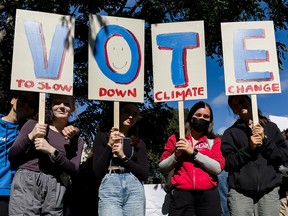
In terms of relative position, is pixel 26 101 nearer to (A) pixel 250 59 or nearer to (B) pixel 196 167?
(B) pixel 196 167

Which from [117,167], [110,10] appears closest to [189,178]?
[117,167]

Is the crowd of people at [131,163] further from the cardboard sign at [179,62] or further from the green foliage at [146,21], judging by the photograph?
the green foliage at [146,21]

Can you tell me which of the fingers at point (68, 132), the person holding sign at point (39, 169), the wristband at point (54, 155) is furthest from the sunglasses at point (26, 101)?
the wristband at point (54, 155)

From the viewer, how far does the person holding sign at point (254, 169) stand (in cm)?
347

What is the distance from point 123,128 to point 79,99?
598cm

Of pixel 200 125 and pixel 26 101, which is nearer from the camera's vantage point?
pixel 26 101

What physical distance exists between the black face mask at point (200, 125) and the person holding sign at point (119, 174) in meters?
0.60

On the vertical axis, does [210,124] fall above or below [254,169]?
above

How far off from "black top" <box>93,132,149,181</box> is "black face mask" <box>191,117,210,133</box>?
0.54 meters

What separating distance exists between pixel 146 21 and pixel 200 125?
6.00 metres

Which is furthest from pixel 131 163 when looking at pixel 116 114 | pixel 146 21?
pixel 146 21

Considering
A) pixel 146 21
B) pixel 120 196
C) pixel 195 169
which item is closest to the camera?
pixel 120 196

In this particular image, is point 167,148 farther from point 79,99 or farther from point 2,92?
point 79,99

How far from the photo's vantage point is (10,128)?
3547 mm
